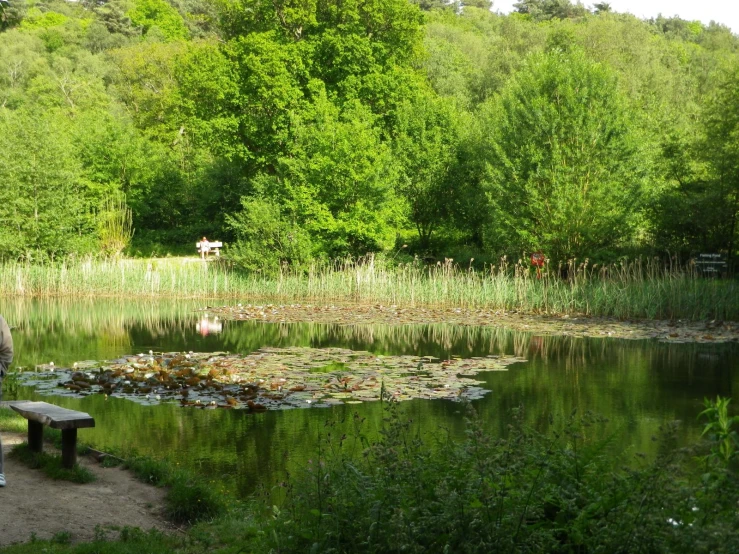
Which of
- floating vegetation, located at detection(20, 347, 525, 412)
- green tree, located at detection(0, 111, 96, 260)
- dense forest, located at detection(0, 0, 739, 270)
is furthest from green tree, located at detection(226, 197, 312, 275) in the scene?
floating vegetation, located at detection(20, 347, 525, 412)

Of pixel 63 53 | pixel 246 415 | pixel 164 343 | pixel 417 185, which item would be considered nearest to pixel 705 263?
pixel 417 185

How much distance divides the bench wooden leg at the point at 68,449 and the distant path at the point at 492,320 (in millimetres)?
13494

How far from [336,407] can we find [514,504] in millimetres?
7048

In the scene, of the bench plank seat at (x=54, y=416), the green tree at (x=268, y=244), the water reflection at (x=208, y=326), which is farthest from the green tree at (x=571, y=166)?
the bench plank seat at (x=54, y=416)

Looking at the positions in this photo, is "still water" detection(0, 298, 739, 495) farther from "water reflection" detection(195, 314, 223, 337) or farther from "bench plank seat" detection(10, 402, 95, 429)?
"bench plank seat" detection(10, 402, 95, 429)

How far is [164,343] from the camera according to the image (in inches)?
715

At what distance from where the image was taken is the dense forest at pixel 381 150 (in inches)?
1134

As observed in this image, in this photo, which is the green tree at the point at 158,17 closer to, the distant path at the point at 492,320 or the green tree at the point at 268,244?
the green tree at the point at 268,244

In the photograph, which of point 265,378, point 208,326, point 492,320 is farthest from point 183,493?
point 492,320

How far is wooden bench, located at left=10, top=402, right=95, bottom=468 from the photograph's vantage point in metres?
7.31

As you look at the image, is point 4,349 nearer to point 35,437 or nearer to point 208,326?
point 35,437

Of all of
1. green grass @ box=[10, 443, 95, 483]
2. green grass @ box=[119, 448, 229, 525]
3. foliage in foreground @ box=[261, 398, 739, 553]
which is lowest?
green grass @ box=[119, 448, 229, 525]

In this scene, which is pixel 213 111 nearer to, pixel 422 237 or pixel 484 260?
pixel 422 237

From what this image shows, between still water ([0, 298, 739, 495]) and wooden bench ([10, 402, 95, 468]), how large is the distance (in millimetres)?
1347
